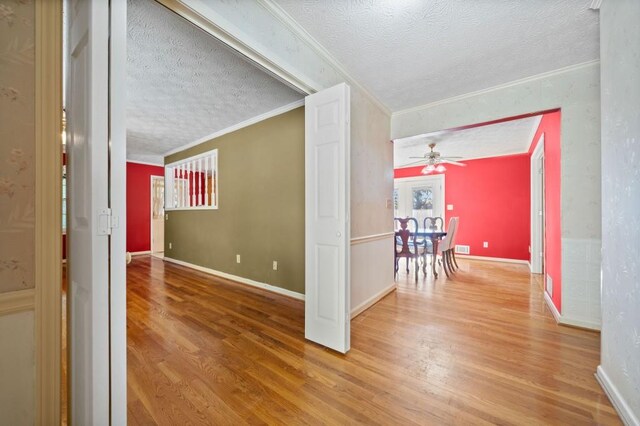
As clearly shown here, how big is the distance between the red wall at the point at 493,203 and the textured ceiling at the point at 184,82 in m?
4.96

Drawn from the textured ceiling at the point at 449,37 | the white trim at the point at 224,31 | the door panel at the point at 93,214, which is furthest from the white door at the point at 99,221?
the textured ceiling at the point at 449,37

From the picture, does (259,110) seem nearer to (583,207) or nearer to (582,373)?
(583,207)

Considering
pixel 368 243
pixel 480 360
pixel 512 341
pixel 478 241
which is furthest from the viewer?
pixel 478 241

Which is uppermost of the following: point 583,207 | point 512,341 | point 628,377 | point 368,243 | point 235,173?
point 235,173

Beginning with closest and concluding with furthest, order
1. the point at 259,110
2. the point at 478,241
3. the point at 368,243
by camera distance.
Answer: the point at 368,243, the point at 259,110, the point at 478,241

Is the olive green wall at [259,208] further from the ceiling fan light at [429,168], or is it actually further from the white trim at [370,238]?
the ceiling fan light at [429,168]

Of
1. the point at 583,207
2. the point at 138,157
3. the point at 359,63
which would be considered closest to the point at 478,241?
the point at 583,207

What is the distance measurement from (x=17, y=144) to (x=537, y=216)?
6.25 metres

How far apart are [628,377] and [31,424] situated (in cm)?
260

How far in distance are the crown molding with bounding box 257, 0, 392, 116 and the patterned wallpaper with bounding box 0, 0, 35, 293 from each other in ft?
3.96

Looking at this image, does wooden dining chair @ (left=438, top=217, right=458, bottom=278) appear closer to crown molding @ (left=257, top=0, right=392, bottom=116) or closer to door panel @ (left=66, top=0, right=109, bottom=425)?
crown molding @ (left=257, top=0, right=392, bottom=116)

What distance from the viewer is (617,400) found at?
4.48 ft

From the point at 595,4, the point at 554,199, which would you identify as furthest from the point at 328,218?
the point at 554,199

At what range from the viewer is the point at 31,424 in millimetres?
901
